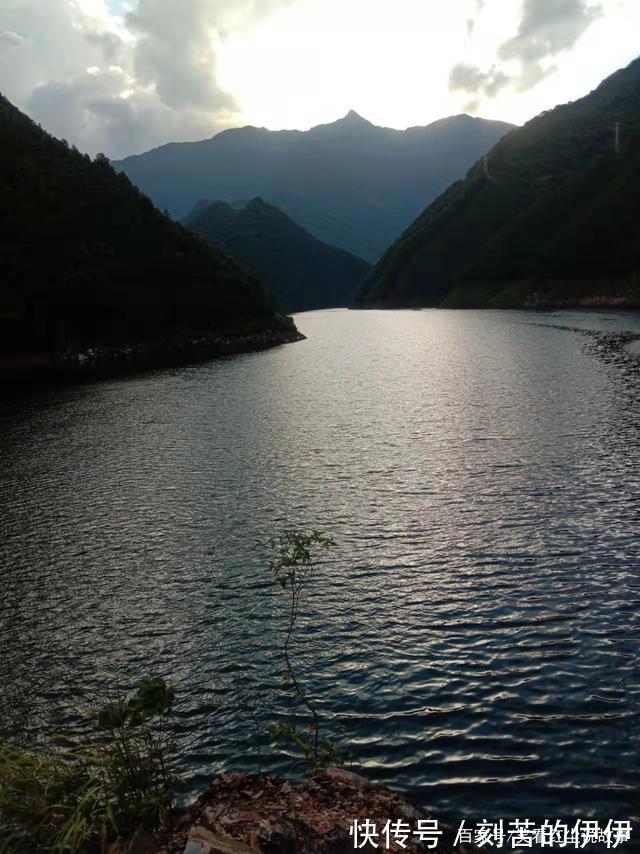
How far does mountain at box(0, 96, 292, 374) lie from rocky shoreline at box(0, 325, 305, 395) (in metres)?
2.20

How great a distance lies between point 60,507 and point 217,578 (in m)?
14.3

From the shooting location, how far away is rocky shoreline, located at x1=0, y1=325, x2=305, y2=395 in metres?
98.6

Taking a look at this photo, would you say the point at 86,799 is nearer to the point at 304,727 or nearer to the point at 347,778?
the point at 347,778

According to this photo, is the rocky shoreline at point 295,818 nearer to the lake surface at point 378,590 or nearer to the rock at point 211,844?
the rock at point 211,844

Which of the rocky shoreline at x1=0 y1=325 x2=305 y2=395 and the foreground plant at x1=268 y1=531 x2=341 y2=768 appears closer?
the foreground plant at x1=268 y1=531 x2=341 y2=768

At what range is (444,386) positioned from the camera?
6500 centimetres

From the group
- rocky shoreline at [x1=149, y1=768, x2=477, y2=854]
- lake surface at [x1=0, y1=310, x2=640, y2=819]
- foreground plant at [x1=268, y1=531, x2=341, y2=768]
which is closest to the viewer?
rocky shoreline at [x1=149, y1=768, x2=477, y2=854]

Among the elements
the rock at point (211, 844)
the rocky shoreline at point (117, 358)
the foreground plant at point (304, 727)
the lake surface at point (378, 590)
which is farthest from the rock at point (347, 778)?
the rocky shoreline at point (117, 358)

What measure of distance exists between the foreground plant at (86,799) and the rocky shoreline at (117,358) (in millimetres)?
82579

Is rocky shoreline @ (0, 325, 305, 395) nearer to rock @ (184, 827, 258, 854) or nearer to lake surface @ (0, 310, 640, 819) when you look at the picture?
lake surface @ (0, 310, 640, 819)

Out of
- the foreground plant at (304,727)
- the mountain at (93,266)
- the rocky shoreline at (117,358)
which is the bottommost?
the foreground plant at (304,727)

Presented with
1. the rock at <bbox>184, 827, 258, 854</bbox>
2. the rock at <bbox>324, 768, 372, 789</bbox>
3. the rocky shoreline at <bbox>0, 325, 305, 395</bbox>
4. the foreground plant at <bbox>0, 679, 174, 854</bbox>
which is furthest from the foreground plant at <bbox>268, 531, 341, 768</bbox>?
the rocky shoreline at <bbox>0, 325, 305, 395</bbox>

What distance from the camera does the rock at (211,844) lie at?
27.0 feet

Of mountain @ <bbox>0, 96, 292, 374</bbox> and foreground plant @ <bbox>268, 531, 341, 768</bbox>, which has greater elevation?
mountain @ <bbox>0, 96, 292, 374</bbox>
